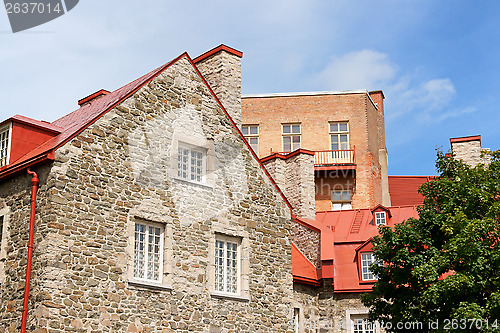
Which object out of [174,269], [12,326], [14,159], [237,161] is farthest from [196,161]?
[12,326]

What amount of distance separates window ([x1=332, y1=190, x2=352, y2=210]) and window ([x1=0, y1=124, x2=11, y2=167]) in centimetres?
2030

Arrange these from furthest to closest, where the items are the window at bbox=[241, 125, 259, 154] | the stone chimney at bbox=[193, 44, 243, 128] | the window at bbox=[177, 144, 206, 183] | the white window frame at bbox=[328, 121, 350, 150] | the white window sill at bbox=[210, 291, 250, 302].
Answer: the window at bbox=[241, 125, 259, 154] < the white window frame at bbox=[328, 121, 350, 150] < the stone chimney at bbox=[193, 44, 243, 128] < the window at bbox=[177, 144, 206, 183] < the white window sill at bbox=[210, 291, 250, 302]

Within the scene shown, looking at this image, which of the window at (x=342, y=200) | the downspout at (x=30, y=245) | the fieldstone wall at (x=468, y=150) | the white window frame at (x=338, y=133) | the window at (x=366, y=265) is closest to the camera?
the downspout at (x=30, y=245)

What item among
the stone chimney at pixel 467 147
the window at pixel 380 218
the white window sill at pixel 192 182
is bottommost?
the white window sill at pixel 192 182

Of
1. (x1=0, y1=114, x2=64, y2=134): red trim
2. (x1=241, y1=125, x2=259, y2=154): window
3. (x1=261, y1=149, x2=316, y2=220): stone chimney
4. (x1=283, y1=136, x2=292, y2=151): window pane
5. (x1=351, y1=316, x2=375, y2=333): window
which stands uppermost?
(x1=241, y1=125, x2=259, y2=154): window

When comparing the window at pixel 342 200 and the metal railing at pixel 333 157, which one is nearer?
the window at pixel 342 200

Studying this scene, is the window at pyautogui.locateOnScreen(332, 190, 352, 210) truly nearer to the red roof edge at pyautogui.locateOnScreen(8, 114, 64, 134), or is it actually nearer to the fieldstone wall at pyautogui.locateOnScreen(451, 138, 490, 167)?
the fieldstone wall at pyautogui.locateOnScreen(451, 138, 490, 167)

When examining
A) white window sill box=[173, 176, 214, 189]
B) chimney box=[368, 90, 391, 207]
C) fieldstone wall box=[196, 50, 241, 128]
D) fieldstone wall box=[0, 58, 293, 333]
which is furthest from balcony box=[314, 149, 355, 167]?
white window sill box=[173, 176, 214, 189]

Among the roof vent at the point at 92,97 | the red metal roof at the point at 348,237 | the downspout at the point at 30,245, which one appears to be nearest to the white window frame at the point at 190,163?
the downspout at the point at 30,245

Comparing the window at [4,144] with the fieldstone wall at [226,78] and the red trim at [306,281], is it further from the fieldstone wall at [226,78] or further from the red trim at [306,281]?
the red trim at [306,281]

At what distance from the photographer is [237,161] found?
1875cm

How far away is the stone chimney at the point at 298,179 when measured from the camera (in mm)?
25703

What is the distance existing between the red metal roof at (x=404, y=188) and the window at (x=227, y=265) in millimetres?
21630

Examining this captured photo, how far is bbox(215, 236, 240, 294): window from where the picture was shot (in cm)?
1752
